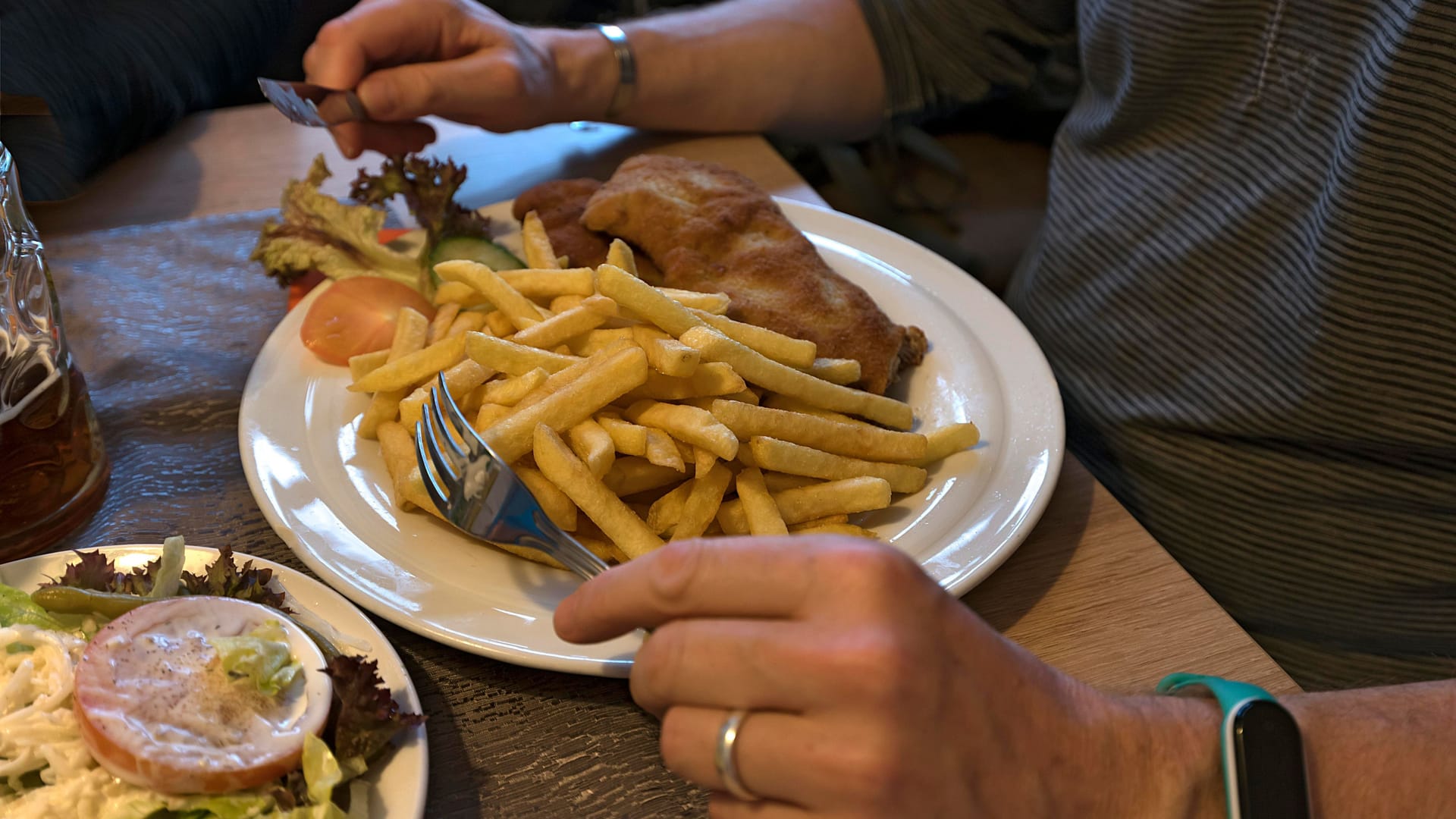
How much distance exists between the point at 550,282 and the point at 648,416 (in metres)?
0.39

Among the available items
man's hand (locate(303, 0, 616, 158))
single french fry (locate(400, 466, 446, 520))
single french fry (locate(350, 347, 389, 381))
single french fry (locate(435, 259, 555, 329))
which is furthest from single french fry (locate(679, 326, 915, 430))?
man's hand (locate(303, 0, 616, 158))

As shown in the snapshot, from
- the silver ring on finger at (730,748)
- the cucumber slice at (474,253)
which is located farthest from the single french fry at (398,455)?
the silver ring on finger at (730,748)

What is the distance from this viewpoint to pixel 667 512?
141cm

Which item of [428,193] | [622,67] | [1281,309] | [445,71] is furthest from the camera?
[622,67]

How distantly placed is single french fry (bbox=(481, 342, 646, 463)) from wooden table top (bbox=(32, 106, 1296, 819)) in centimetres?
31

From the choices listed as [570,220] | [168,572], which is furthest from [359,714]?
[570,220]

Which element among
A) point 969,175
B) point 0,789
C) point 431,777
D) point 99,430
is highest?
point 0,789

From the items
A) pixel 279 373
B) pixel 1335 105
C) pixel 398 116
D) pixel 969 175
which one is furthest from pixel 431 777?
pixel 969 175

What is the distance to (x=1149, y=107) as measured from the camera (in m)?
2.09

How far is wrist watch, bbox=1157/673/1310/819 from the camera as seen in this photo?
1.06 m

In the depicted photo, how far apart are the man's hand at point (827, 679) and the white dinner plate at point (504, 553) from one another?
0.31 meters

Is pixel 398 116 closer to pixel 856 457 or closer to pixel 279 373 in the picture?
pixel 279 373

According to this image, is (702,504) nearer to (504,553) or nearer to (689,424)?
(689,424)

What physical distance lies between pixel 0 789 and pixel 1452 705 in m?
1.61
